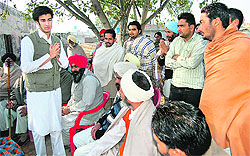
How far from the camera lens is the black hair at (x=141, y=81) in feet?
5.85

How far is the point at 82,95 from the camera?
295 cm

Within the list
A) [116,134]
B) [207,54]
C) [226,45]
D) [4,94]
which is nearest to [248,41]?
[226,45]

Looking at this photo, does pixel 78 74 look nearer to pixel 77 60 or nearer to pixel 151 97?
pixel 77 60

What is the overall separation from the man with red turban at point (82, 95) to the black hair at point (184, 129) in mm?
1892

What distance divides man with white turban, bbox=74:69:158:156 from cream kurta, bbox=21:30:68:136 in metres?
0.84

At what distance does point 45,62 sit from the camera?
7.75 ft

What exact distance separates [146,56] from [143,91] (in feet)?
6.71

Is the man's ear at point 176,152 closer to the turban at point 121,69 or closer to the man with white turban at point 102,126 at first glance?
the man with white turban at point 102,126

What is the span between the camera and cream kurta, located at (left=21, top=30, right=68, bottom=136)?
2301 mm

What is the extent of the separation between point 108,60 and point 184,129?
11.0ft

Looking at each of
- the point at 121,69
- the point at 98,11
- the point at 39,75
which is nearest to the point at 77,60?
the point at 39,75

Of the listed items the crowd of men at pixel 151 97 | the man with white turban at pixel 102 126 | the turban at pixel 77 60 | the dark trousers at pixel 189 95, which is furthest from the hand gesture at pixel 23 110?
the dark trousers at pixel 189 95

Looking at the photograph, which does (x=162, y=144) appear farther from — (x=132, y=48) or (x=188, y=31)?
(x=132, y=48)

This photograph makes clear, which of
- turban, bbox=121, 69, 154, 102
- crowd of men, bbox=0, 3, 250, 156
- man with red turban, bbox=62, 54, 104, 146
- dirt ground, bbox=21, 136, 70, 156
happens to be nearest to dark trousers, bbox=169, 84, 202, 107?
crowd of men, bbox=0, 3, 250, 156
